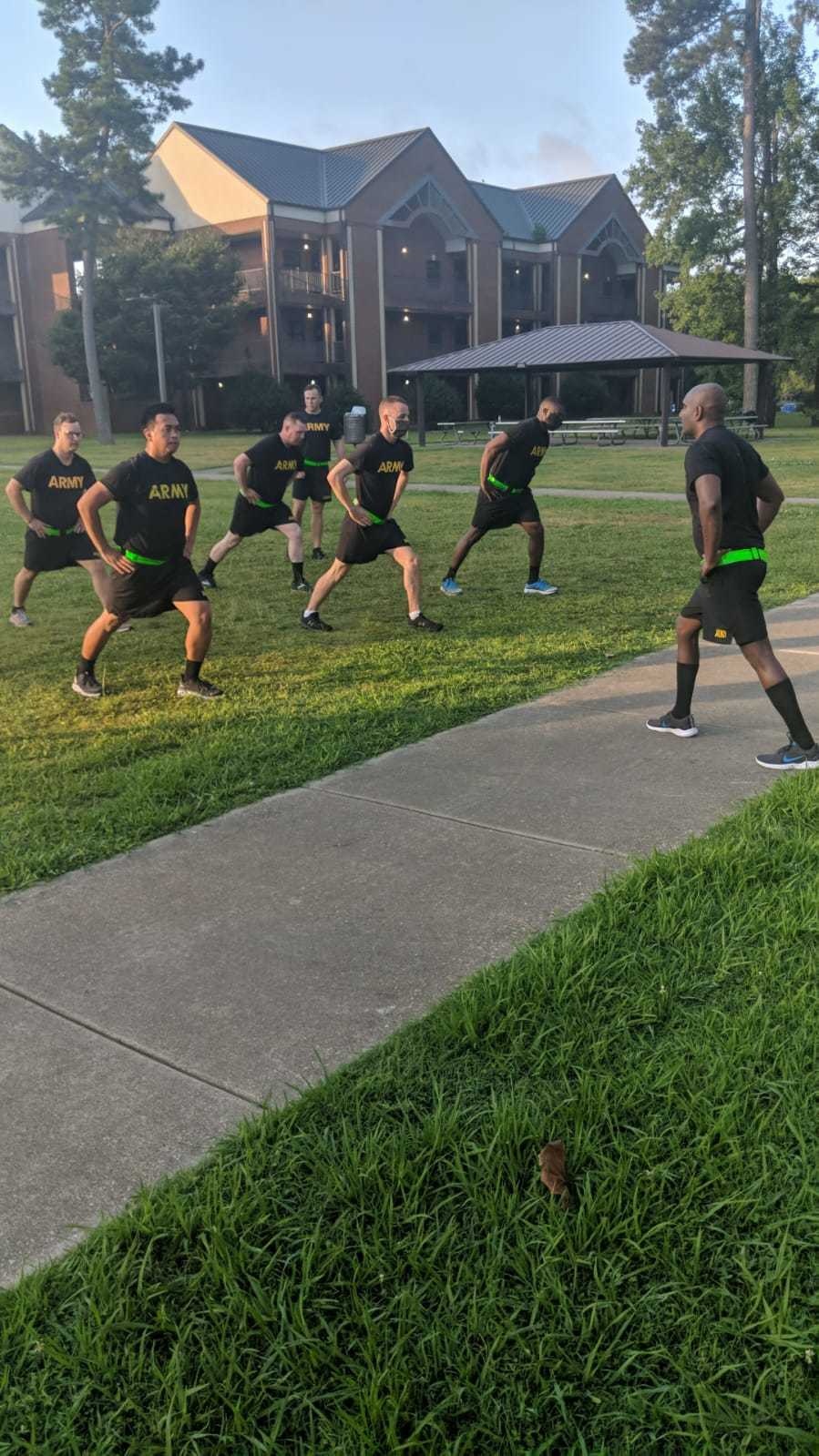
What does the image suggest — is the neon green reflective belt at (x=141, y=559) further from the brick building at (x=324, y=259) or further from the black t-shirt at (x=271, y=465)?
the brick building at (x=324, y=259)

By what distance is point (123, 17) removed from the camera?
1781 inches

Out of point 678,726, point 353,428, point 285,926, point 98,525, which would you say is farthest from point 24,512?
point 353,428

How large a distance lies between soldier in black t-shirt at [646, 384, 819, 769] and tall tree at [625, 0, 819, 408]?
43.3 meters

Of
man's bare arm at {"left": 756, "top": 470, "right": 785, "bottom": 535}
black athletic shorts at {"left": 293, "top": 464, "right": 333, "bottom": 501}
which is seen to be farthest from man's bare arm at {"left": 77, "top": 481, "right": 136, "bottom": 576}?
black athletic shorts at {"left": 293, "top": 464, "right": 333, "bottom": 501}

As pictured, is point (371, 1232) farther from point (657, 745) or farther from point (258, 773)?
point (657, 745)

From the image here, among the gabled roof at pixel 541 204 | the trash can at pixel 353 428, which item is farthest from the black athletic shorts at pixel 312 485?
the gabled roof at pixel 541 204

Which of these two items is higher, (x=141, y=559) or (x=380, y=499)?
(x=380, y=499)

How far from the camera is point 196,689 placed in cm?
733

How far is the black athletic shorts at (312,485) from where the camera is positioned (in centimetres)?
1262

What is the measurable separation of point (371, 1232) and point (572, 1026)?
1.00 meters

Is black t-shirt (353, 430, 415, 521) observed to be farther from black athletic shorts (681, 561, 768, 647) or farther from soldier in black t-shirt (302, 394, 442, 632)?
black athletic shorts (681, 561, 768, 647)

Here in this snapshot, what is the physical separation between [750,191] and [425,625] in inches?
1652

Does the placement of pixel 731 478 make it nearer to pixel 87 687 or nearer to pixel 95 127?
pixel 87 687

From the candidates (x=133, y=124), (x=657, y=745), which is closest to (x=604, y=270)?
(x=133, y=124)
